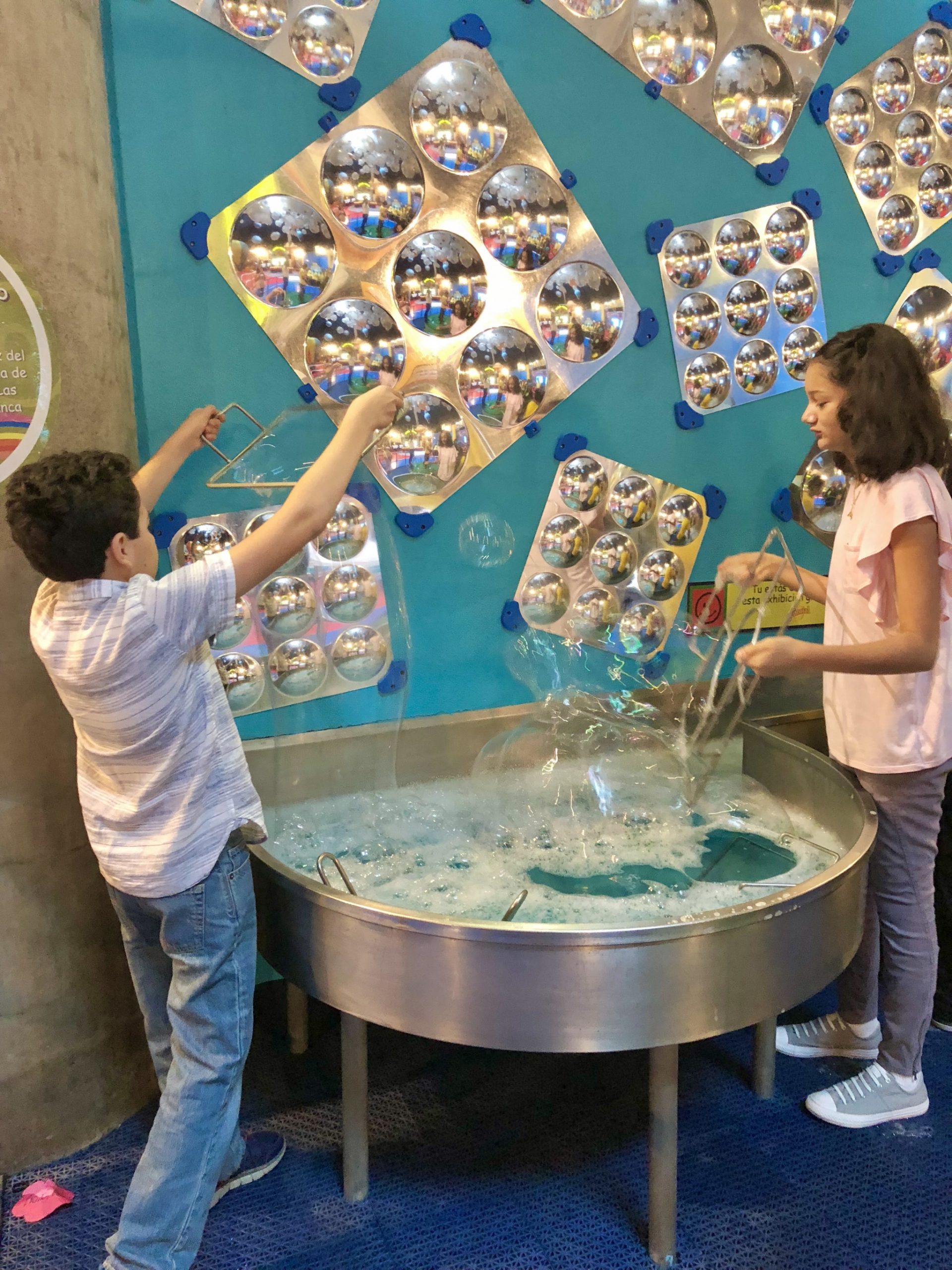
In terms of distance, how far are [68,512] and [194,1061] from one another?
87 cm

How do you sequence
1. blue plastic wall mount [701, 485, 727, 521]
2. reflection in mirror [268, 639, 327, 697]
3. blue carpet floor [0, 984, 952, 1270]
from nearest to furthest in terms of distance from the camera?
blue carpet floor [0, 984, 952, 1270], reflection in mirror [268, 639, 327, 697], blue plastic wall mount [701, 485, 727, 521]

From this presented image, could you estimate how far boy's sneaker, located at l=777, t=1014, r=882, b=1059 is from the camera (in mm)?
2086

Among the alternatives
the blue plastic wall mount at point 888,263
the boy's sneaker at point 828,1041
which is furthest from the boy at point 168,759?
the blue plastic wall mount at point 888,263

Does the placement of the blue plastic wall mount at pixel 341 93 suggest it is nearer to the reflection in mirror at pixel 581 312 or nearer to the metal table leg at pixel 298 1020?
the reflection in mirror at pixel 581 312

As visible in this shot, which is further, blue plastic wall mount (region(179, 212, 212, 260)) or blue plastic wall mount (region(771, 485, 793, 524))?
blue plastic wall mount (region(771, 485, 793, 524))

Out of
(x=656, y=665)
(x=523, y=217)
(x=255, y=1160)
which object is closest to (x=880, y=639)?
(x=656, y=665)

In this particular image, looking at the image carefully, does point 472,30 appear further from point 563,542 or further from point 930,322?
point 930,322

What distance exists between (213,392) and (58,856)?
954 millimetres

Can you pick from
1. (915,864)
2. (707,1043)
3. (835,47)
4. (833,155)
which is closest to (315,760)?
(707,1043)

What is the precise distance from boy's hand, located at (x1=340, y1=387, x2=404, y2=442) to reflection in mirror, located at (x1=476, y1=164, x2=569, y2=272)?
76cm

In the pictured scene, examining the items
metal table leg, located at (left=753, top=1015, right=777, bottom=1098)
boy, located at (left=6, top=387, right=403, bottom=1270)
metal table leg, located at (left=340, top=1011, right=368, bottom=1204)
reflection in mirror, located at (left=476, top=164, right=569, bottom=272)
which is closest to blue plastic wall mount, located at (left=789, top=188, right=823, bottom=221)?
reflection in mirror, located at (left=476, top=164, right=569, bottom=272)

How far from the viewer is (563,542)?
2.28 metres

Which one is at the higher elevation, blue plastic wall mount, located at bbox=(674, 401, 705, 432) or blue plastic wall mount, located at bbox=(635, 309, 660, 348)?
blue plastic wall mount, located at bbox=(635, 309, 660, 348)

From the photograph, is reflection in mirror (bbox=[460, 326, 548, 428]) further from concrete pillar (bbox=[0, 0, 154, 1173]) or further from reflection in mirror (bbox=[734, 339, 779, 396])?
concrete pillar (bbox=[0, 0, 154, 1173])
